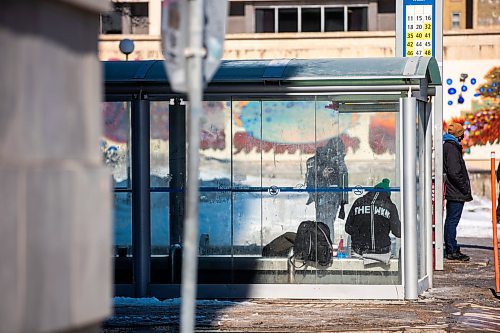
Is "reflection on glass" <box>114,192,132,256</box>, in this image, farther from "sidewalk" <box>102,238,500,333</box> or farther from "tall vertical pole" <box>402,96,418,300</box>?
"tall vertical pole" <box>402,96,418,300</box>

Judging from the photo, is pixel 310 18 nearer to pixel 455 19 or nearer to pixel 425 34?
pixel 455 19

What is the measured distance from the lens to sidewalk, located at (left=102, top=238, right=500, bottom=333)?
10.4 metres

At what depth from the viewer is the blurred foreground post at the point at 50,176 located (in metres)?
4.00

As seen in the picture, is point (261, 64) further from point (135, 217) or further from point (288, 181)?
point (135, 217)

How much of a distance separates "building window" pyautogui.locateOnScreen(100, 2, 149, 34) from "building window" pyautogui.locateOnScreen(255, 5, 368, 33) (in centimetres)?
402

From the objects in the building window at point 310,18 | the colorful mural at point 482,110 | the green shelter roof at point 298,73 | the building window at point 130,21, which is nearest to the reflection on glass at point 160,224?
the green shelter roof at point 298,73

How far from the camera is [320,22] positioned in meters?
42.7

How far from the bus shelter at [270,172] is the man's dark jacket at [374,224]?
0.02 meters

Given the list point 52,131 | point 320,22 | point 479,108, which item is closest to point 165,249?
point 52,131

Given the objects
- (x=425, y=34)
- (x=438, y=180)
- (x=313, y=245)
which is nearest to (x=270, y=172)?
(x=313, y=245)

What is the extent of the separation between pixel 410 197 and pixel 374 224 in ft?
1.55

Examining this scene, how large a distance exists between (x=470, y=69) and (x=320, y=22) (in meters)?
7.13

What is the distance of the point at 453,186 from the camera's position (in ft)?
54.6

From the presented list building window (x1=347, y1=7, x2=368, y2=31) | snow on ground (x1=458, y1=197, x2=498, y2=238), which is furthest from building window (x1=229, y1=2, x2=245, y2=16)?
snow on ground (x1=458, y1=197, x2=498, y2=238)
